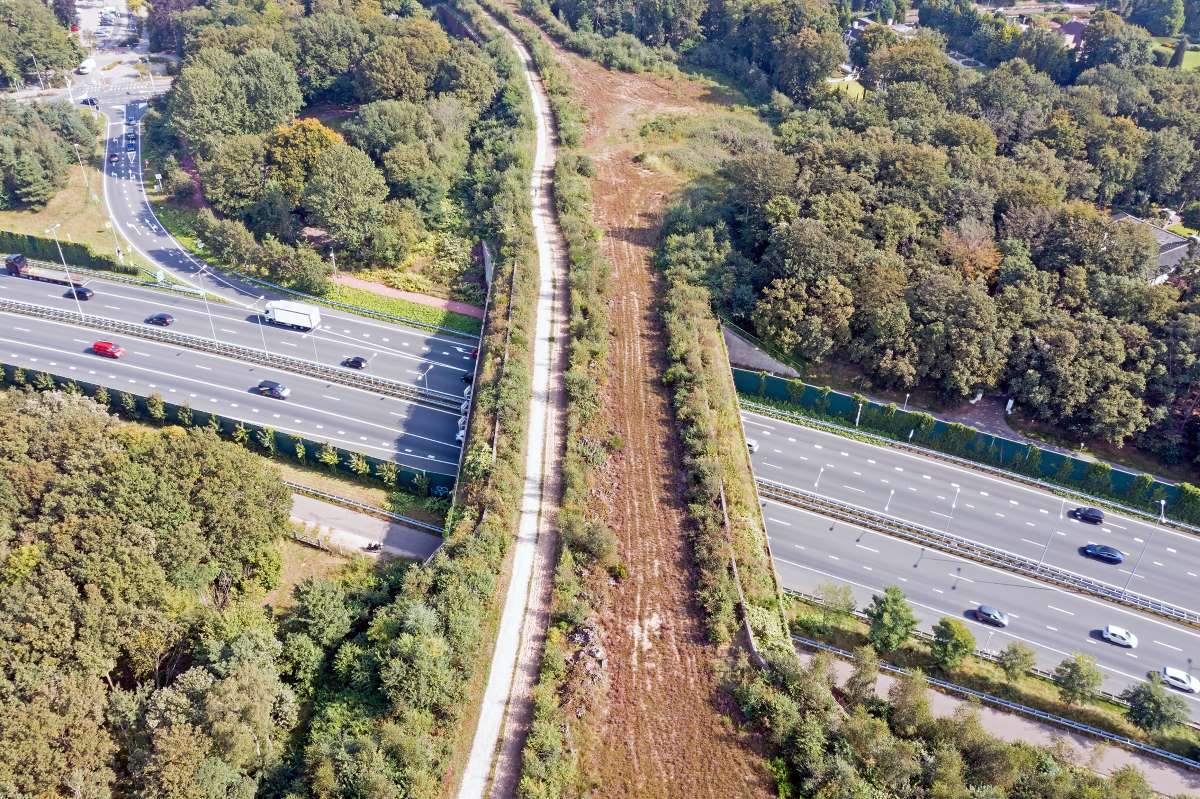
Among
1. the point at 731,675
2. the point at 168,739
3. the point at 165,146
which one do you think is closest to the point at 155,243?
the point at 165,146

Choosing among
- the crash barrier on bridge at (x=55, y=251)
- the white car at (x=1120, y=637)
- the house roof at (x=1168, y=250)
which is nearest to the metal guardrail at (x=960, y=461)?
the white car at (x=1120, y=637)

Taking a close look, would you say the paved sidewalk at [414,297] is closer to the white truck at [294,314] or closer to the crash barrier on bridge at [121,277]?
the white truck at [294,314]

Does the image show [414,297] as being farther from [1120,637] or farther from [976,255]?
[1120,637]

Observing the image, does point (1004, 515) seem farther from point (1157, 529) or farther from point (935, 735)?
point (935, 735)

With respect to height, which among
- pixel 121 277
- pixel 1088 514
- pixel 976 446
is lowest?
pixel 1088 514

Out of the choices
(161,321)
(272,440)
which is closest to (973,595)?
(272,440)

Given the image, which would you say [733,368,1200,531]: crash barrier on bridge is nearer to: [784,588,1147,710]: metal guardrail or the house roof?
[784,588,1147,710]: metal guardrail
